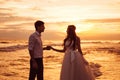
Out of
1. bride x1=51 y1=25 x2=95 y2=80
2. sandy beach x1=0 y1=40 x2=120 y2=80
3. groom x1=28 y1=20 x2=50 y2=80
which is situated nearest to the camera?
groom x1=28 y1=20 x2=50 y2=80

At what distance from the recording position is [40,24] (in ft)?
28.1

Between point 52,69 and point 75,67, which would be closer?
point 75,67

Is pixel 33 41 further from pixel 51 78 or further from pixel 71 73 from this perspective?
pixel 51 78

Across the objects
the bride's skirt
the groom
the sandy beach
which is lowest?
the sandy beach

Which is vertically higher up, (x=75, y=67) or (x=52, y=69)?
(x=75, y=67)

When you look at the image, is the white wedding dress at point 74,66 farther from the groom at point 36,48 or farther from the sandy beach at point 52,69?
the sandy beach at point 52,69

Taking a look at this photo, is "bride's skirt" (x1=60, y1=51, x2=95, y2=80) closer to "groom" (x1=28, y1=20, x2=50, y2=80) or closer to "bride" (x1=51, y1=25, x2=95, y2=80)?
"bride" (x1=51, y1=25, x2=95, y2=80)

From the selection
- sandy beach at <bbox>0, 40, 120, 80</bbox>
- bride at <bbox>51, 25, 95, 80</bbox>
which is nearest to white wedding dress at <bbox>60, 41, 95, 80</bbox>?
bride at <bbox>51, 25, 95, 80</bbox>

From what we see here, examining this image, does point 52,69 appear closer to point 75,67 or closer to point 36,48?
point 75,67

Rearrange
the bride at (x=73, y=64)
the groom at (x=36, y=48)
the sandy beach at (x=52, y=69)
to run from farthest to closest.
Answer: the sandy beach at (x=52, y=69) < the bride at (x=73, y=64) < the groom at (x=36, y=48)

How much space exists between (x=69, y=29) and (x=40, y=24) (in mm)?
992

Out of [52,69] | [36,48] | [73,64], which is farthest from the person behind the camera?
[52,69]

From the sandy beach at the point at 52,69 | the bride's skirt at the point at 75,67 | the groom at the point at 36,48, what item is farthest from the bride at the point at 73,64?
the sandy beach at the point at 52,69

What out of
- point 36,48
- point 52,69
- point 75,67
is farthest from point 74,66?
point 52,69
